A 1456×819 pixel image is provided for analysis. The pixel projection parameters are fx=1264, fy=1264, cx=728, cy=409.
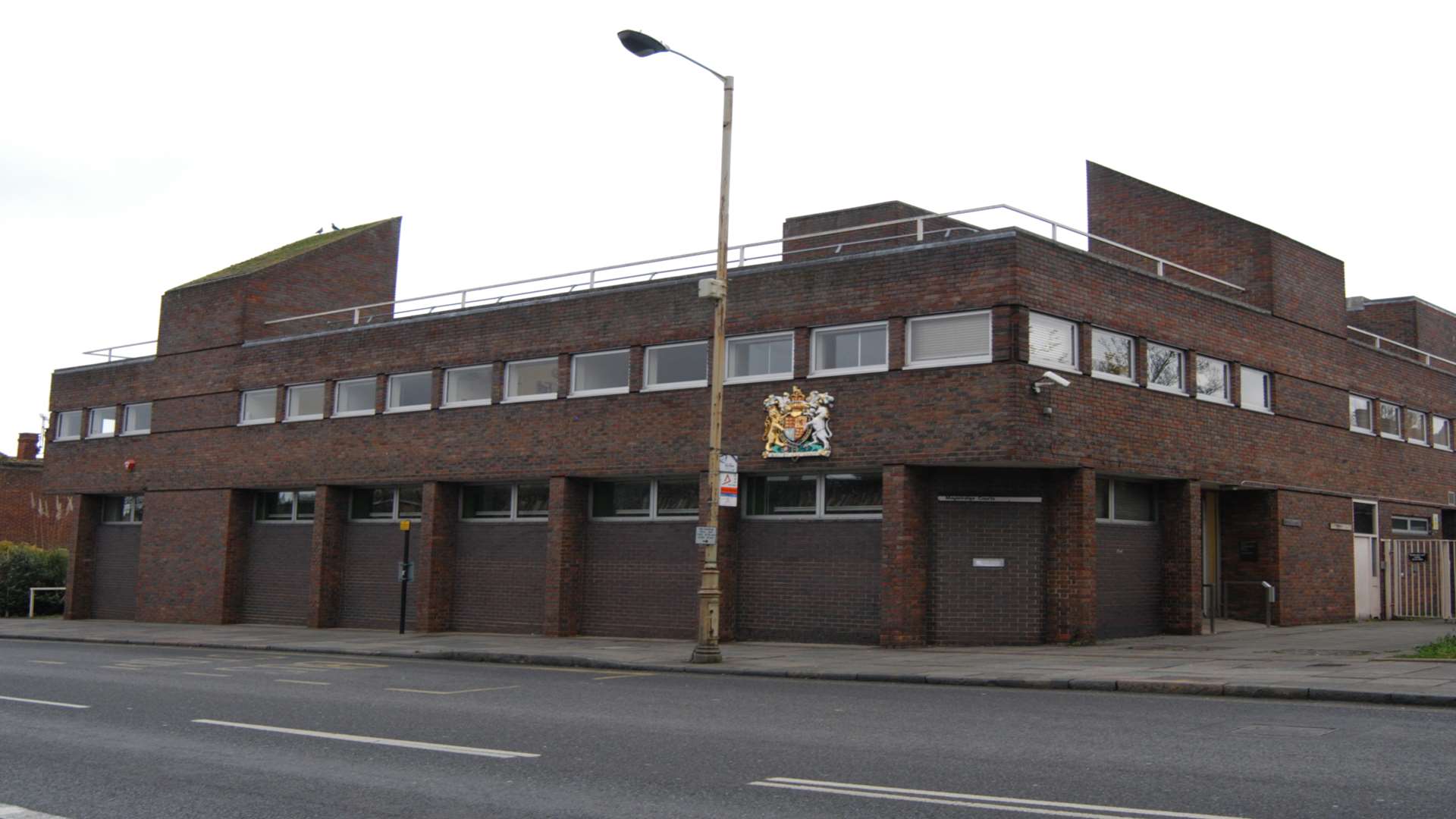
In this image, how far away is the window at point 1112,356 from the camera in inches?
837

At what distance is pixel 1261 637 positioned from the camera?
21.6m

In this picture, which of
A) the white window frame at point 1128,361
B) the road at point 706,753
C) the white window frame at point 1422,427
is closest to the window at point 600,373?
the white window frame at point 1128,361

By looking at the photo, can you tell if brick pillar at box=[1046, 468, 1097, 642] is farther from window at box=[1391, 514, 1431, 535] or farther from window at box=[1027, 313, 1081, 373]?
window at box=[1391, 514, 1431, 535]

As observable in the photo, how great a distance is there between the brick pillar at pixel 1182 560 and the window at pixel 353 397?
1729cm

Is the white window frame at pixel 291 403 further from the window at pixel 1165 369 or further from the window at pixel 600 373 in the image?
the window at pixel 1165 369

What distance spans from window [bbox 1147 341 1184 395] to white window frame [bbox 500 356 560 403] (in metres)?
11.3

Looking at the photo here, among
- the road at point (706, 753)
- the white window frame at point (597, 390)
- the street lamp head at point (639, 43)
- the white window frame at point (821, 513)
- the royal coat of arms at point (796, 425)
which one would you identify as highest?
the street lamp head at point (639, 43)

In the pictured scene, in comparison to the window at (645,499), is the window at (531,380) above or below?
above

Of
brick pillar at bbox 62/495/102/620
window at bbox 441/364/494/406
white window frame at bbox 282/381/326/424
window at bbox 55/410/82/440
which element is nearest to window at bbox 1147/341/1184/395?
window at bbox 441/364/494/406

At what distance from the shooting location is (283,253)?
3622 centimetres

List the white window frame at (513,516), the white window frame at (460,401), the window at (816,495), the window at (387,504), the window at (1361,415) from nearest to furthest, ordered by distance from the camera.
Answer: the window at (816,495) < the white window frame at (513,516) < the white window frame at (460,401) < the window at (387,504) < the window at (1361,415)

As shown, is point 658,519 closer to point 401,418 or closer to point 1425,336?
point 401,418

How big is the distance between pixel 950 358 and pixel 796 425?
2978mm

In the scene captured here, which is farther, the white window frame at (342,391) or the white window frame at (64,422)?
the white window frame at (64,422)
